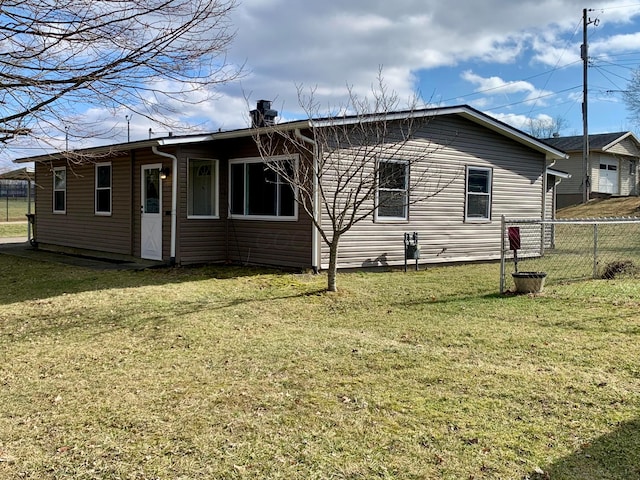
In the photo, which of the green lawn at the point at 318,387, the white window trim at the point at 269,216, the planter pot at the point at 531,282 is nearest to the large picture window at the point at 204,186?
the white window trim at the point at 269,216

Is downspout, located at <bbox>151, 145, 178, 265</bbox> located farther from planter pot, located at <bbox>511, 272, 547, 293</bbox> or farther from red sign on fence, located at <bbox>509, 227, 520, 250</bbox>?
planter pot, located at <bbox>511, 272, 547, 293</bbox>

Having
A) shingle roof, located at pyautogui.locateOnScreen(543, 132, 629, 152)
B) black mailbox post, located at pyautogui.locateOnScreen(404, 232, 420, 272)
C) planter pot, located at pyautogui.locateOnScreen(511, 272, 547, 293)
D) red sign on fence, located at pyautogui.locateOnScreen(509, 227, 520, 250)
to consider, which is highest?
shingle roof, located at pyautogui.locateOnScreen(543, 132, 629, 152)

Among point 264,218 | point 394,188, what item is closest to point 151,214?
point 264,218

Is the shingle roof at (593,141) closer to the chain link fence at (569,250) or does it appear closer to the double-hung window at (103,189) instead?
the chain link fence at (569,250)

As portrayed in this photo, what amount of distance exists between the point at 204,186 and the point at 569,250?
33.5 ft

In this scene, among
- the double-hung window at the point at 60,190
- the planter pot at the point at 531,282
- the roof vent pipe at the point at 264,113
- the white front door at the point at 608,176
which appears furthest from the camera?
the white front door at the point at 608,176

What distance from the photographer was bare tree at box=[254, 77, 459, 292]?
936cm

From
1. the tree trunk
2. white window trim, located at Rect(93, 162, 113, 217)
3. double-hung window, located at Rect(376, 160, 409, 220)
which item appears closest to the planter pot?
the tree trunk

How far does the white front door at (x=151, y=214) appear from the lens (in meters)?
12.0

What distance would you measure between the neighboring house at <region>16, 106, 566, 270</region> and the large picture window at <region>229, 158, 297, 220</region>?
0.02 meters

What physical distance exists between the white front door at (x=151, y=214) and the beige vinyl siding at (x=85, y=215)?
0.64 meters

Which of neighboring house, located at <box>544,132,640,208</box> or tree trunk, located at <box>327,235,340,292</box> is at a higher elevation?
neighboring house, located at <box>544,132,640,208</box>

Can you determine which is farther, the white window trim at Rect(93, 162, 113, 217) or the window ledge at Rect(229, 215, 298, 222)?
the white window trim at Rect(93, 162, 113, 217)

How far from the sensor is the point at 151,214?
12188 millimetres
